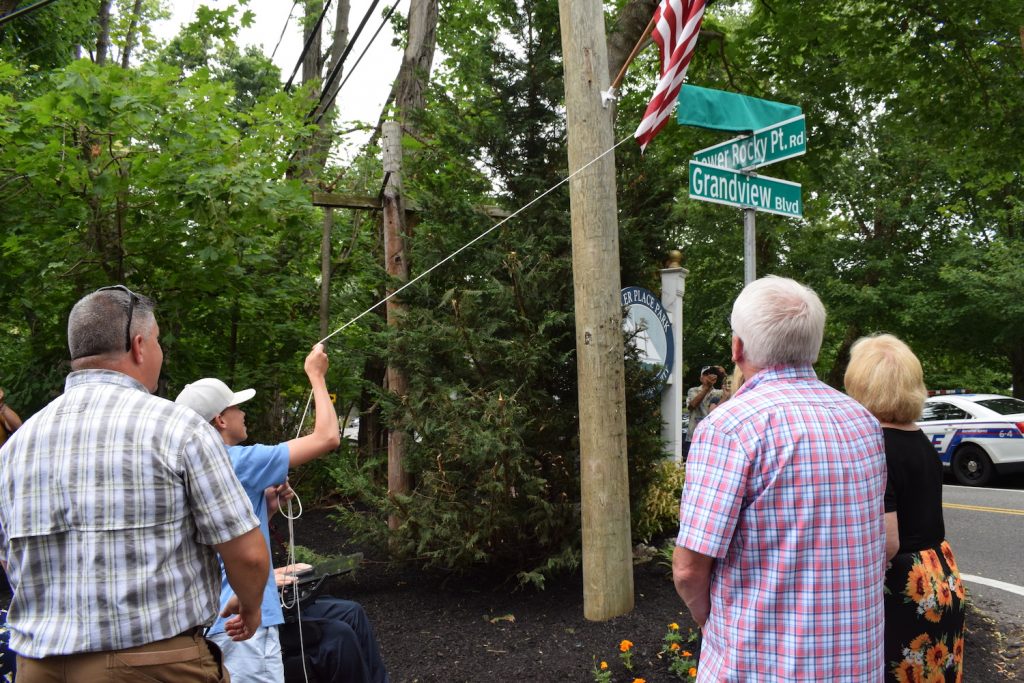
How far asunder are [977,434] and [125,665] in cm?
1454

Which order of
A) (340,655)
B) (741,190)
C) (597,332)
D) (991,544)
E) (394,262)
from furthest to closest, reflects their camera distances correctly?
(991,544)
(394,262)
(741,190)
(597,332)
(340,655)

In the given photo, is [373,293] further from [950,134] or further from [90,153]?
[950,134]

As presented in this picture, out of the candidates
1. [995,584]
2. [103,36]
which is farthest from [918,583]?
[103,36]

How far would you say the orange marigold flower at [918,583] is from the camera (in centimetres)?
271

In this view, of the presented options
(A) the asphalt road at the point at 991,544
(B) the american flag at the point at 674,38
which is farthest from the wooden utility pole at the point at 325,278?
(A) the asphalt road at the point at 991,544

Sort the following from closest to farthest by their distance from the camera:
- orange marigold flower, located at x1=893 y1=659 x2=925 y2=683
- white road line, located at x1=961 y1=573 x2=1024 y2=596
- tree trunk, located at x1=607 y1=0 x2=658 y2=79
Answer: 1. orange marigold flower, located at x1=893 y1=659 x2=925 y2=683
2. tree trunk, located at x1=607 y1=0 x2=658 y2=79
3. white road line, located at x1=961 y1=573 x2=1024 y2=596

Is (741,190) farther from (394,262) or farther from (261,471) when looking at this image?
(261,471)

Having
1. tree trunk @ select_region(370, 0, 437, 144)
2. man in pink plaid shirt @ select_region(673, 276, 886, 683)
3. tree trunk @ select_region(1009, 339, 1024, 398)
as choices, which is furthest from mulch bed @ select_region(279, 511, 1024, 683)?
tree trunk @ select_region(1009, 339, 1024, 398)

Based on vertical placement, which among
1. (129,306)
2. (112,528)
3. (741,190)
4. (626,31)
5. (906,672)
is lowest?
(906,672)

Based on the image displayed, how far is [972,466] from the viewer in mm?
13734

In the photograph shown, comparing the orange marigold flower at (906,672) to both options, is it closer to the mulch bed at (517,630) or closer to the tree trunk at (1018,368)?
the mulch bed at (517,630)

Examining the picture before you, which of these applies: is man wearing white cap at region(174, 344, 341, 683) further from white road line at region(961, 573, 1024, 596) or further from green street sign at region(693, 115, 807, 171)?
white road line at region(961, 573, 1024, 596)

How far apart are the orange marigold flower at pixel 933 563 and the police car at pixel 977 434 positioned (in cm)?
1221

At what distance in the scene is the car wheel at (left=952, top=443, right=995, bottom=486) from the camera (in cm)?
1343
